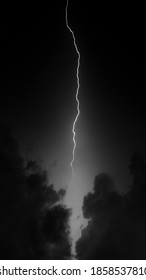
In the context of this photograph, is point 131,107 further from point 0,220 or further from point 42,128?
point 0,220

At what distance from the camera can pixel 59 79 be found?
9391 millimetres

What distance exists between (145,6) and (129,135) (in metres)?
3.92

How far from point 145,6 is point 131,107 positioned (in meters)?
3.08

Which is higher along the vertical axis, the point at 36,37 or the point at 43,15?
the point at 43,15

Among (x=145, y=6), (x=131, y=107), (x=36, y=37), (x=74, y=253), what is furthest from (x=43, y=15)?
(x=74, y=253)

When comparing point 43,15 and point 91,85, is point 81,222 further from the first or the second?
point 43,15

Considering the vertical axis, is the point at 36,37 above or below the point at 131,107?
above
